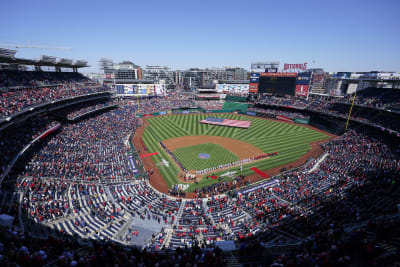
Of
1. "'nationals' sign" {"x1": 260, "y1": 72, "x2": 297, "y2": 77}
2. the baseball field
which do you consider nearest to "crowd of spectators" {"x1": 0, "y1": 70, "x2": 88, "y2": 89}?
the baseball field

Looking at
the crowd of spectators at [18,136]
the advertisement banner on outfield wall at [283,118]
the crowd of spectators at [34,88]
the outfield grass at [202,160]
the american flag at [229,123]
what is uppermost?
the crowd of spectators at [34,88]

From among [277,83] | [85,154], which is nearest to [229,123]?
[277,83]

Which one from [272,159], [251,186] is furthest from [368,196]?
[272,159]

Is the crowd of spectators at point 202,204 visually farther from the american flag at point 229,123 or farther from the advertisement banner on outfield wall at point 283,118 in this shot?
the advertisement banner on outfield wall at point 283,118

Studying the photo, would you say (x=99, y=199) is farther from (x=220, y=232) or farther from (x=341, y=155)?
(x=341, y=155)

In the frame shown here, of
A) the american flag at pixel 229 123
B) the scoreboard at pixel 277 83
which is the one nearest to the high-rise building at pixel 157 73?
the scoreboard at pixel 277 83

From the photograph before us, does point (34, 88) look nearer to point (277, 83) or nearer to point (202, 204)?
point (202, 204)
